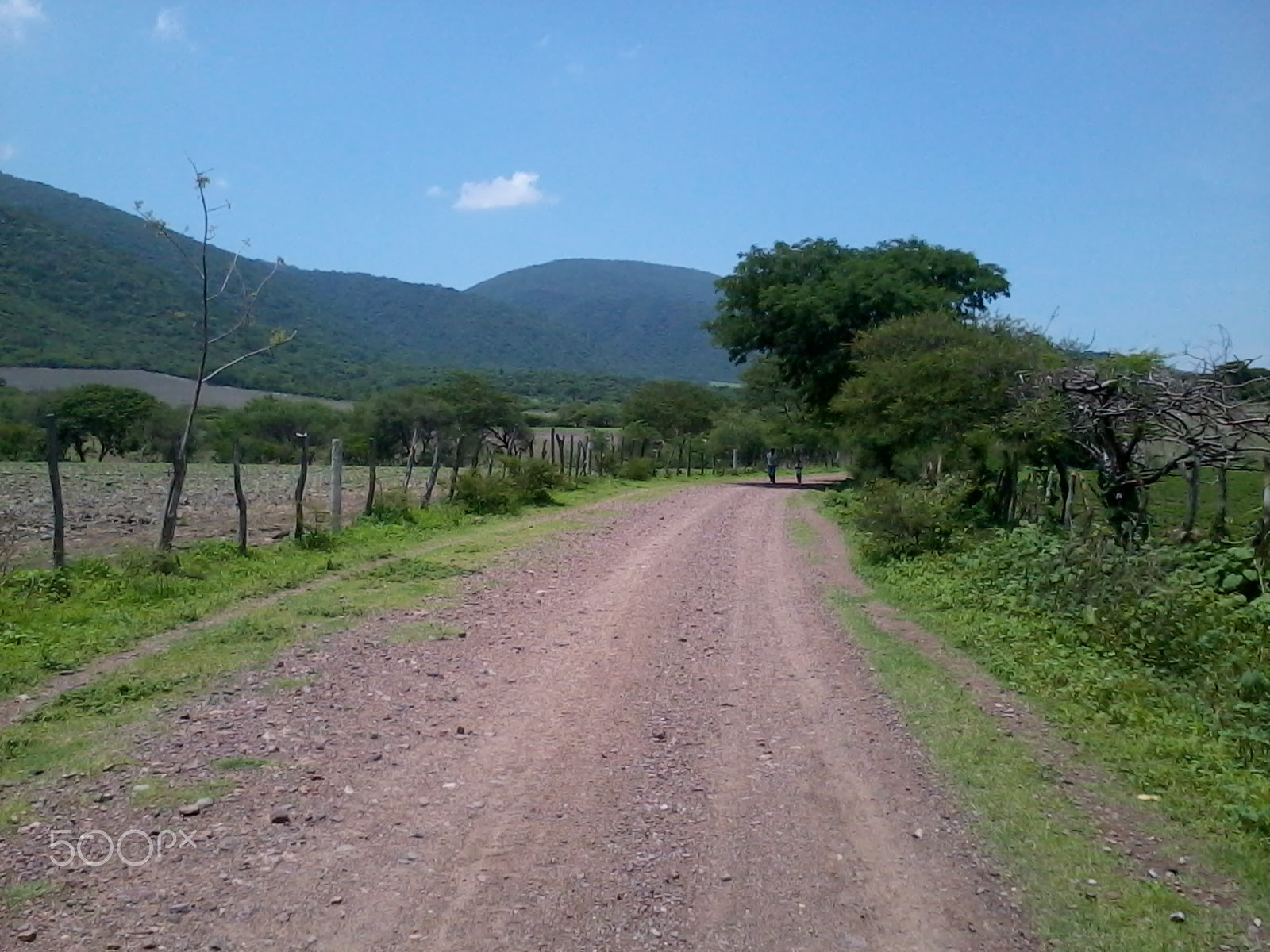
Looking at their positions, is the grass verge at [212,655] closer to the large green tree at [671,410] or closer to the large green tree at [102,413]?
the large green tree at [102,413]

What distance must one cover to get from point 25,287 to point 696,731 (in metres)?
76.4

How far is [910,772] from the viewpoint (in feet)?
19.6

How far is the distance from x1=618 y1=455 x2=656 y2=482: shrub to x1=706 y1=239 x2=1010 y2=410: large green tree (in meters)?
5.16

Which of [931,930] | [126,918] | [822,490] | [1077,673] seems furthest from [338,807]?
[822,490]

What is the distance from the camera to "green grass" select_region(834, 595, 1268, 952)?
4.12 meters

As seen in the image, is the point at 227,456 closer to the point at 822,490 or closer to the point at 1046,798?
the point at 822,490

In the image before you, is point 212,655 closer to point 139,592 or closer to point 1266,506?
point 139,592

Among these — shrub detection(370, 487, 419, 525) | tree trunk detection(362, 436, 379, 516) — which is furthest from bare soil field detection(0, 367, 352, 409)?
tree trunk detection(362, 436, 379, 516)

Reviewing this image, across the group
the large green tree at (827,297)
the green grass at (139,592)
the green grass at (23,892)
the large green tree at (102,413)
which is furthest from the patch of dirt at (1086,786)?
the large green tree at (102,413)

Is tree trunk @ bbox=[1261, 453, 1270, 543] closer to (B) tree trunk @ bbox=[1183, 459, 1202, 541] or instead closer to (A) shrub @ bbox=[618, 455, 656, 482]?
(B) tree trunk @ bbox=[1183, 459, 1202, 541]

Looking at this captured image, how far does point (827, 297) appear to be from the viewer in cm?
3425

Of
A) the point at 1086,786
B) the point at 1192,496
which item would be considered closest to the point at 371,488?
the point at 1192,496

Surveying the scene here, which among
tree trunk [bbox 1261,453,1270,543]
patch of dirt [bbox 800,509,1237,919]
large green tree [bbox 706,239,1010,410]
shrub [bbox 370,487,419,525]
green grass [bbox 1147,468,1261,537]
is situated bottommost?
patch of dirt [bbox 800,509,1237,919]

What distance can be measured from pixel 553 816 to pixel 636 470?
3305 centimetres
